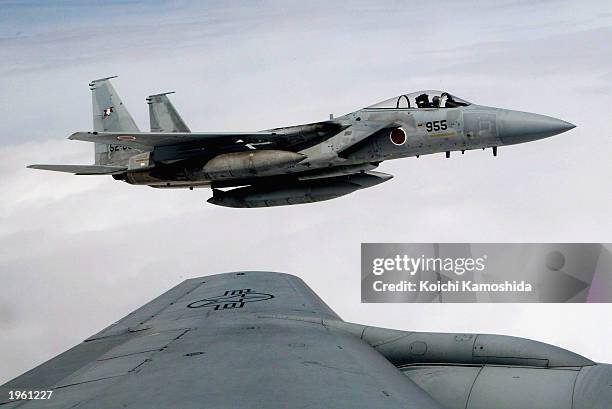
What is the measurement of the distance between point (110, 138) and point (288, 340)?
13575 millimetres

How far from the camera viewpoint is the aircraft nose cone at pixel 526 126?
706 inches

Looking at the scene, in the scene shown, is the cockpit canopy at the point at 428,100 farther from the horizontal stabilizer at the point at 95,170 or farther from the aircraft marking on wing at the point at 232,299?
the aircraft marking on wing at the point at 232,299

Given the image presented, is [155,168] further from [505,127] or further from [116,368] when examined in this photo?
[116,368]

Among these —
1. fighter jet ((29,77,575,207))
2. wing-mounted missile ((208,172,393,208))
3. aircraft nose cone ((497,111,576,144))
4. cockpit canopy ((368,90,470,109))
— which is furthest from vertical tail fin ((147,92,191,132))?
aircraft nose cone ((497,111,576,144))

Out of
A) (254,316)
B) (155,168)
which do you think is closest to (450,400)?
(254,316)

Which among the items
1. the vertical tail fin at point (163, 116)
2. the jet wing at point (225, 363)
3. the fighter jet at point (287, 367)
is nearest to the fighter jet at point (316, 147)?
the vertical tail fin at point (163, 116)

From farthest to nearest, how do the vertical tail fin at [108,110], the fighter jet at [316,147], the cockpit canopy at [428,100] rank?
the vertical tail fin at [108,110]
the cockpit canopy at [428,100]
the fighter jet at [316,147]

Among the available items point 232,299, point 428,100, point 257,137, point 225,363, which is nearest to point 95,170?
point 257,137

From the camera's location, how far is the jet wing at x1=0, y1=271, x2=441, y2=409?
5301 millimetres

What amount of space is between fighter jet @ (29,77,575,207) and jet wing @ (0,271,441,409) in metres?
9.66

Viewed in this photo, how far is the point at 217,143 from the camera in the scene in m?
20.4

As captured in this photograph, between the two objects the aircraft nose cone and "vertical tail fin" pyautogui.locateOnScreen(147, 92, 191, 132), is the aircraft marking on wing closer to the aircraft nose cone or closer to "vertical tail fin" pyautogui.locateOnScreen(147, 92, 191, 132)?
the aircraft nose cone

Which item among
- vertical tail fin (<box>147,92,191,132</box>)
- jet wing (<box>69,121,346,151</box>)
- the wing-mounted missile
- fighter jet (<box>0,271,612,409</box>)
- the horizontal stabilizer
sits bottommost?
fighter jet (<box>0,271,612,409</box>)

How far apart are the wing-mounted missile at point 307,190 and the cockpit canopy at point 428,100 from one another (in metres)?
1.92
